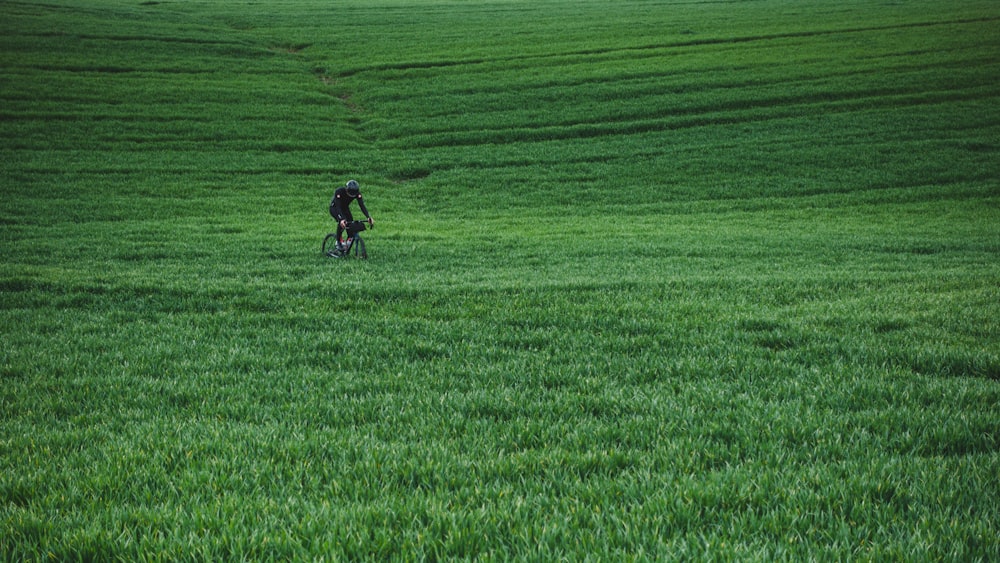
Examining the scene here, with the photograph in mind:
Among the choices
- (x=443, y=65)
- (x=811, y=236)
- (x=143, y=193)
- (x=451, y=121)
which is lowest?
(x=811, y=236)

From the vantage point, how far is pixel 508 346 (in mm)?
8211

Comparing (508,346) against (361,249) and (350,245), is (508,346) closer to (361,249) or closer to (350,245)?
(350,245)

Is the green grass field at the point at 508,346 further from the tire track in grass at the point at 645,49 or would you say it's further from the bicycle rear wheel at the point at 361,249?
the tire track in grass at the point at 645,49

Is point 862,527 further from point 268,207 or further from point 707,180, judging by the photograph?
point 707,180

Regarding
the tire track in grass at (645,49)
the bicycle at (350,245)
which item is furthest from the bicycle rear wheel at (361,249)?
the tire track in grass at (645,49)

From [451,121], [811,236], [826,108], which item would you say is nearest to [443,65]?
[451,121]

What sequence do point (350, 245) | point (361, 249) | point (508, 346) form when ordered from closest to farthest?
1. point (508, 346)
2. point (350, 245)
3. point (361, 249)

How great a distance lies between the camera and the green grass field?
145 inches

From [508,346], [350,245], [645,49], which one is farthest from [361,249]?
[645,49]

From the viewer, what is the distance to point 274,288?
12070 millimetres

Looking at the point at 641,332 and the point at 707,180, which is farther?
the point at 707,180

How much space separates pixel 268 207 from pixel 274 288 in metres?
15.5

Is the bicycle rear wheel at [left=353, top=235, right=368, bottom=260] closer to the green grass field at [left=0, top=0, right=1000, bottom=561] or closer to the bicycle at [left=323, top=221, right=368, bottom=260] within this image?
the bicycle at [left=323, top=221, right=368, bottom=260]

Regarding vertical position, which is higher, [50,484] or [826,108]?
[826,108]
